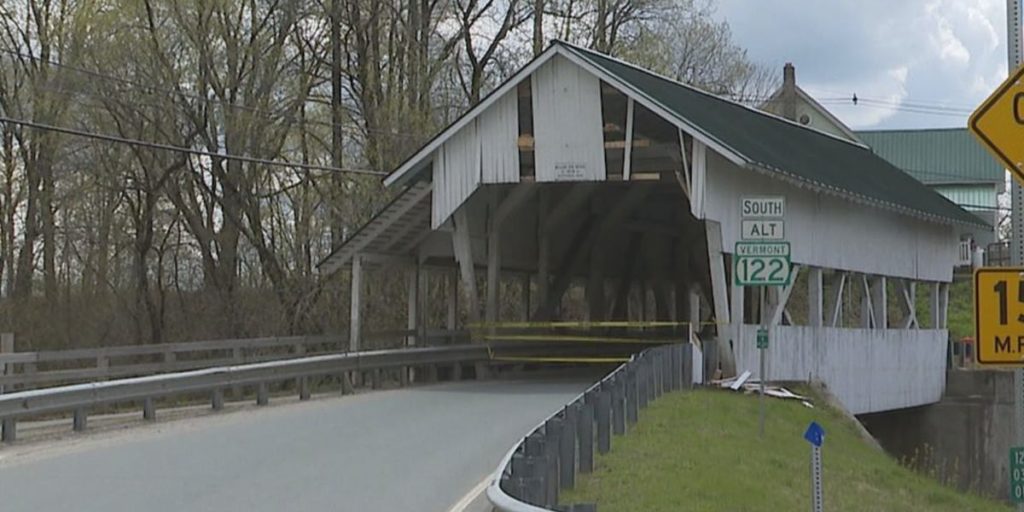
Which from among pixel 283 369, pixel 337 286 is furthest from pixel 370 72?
pixel 283 369

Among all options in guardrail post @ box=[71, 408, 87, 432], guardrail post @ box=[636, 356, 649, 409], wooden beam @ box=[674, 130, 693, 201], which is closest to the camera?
guardrail post @ box=[71, 408, 87, 432]

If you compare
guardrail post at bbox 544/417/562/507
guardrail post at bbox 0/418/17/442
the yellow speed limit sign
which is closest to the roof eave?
guardrail post at bbox 0/418/17/442

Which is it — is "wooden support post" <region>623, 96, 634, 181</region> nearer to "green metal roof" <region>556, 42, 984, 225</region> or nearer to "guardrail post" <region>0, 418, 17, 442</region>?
"green metal roof" <region>556, 42, 984, 225</region>

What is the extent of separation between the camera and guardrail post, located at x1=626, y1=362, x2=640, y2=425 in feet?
52.2

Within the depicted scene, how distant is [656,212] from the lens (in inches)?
1499

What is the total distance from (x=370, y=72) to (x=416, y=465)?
27.2 meters

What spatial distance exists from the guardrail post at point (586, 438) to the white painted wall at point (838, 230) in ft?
40.1

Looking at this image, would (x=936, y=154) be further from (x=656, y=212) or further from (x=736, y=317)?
(x=736, y=317)

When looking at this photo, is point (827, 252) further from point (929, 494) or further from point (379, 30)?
point (379, 30)

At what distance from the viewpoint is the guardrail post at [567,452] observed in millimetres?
10797

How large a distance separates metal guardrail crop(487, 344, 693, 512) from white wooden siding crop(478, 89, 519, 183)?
22.3 feet

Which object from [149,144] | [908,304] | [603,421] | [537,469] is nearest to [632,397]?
[603,421]

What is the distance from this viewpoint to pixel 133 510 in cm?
1084

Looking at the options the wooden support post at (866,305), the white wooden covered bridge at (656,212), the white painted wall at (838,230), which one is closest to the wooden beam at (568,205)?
the white wooden covered bridge at (656,212)
